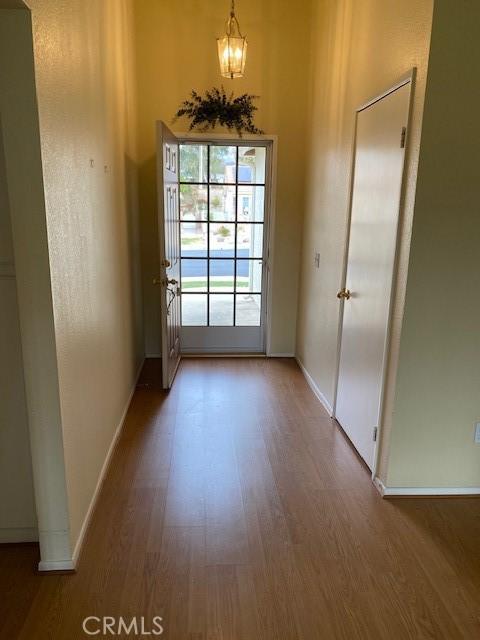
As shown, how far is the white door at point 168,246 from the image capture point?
351 cm

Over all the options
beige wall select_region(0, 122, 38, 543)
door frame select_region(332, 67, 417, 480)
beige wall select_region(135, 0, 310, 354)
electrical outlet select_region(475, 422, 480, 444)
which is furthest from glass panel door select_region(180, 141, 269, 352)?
beige wall select_region(0, 122, 38, 543)

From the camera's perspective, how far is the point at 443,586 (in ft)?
6.23

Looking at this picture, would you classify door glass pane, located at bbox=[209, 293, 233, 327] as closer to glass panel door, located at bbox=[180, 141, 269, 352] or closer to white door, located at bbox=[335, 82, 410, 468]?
glass panel door, located at bbox=[180, 141, 269, 352]

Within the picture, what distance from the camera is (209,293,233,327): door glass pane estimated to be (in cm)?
475

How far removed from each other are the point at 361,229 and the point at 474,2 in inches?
48.5

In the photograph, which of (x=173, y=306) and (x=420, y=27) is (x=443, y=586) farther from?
(x=173, y=306)

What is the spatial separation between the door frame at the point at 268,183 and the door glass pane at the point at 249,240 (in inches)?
3.9

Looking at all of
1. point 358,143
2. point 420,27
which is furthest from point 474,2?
point 358,143

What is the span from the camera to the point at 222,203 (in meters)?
4.52

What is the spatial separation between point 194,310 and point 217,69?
7.46ft

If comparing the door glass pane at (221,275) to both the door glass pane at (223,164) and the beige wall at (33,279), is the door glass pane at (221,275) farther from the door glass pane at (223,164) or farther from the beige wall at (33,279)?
the beige wall at (33,279)

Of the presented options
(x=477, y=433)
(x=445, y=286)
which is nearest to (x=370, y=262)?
(x=445, y=286)

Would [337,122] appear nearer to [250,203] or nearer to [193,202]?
[250,203]

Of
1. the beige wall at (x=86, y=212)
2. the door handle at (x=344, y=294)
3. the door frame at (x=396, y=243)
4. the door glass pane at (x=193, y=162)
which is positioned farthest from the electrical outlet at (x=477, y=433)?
the door glass pane at (x=193, y=162)
